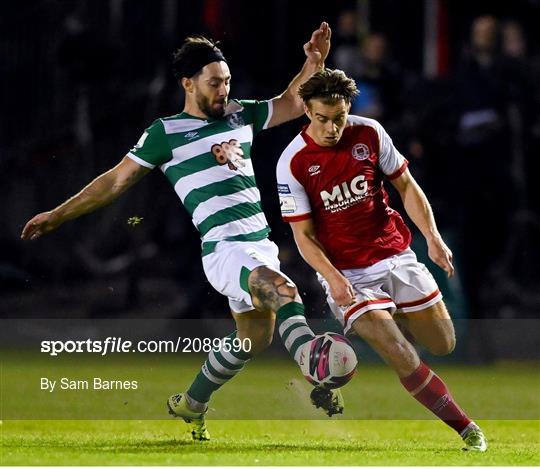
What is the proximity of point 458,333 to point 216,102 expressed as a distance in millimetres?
4319

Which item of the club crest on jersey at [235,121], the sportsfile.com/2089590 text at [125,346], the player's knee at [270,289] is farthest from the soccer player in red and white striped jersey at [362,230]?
the sportsfile.com/2089590 text at [125,346]

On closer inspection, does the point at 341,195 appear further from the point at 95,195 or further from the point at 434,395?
the point at 95,195

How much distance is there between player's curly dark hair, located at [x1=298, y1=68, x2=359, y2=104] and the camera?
28.8 ft

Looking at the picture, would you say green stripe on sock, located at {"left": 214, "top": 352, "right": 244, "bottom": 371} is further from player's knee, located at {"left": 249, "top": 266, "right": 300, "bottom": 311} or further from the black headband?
the black headband

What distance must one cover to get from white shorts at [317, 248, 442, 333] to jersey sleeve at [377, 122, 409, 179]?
0.48m

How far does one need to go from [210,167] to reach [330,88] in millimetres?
915

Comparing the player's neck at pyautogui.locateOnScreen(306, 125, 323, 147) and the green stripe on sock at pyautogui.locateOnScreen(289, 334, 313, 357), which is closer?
the green stripe on sock at pyautogui.locateOnScreen(289, 334, 313, 357)

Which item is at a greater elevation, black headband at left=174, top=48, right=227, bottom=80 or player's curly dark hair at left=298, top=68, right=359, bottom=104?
black headband at left=174, top=48, right=227, bottom=80

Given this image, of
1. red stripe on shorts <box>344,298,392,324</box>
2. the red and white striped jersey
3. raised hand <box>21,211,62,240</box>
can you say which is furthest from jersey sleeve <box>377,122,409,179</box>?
raised hand <box>21,211,62,240</box>

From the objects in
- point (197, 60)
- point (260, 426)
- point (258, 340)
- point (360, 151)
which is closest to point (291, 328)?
point (258, 340)

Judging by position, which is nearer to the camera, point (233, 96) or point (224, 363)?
point (224, 363)

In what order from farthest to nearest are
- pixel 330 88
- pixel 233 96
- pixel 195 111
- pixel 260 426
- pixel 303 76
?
pixel 233 96 → pixel 260 426 → pixel 303 76 → pixel 195 111 → pixel 330 88

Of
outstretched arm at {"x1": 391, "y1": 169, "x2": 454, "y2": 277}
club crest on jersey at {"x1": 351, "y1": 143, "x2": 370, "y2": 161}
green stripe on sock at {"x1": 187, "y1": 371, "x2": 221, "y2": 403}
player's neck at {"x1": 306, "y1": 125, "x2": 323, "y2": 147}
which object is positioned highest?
player's neck at {"x1": 306, "y1": 125, "x2": 323, "y2": 147}

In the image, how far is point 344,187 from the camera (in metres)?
9.02
